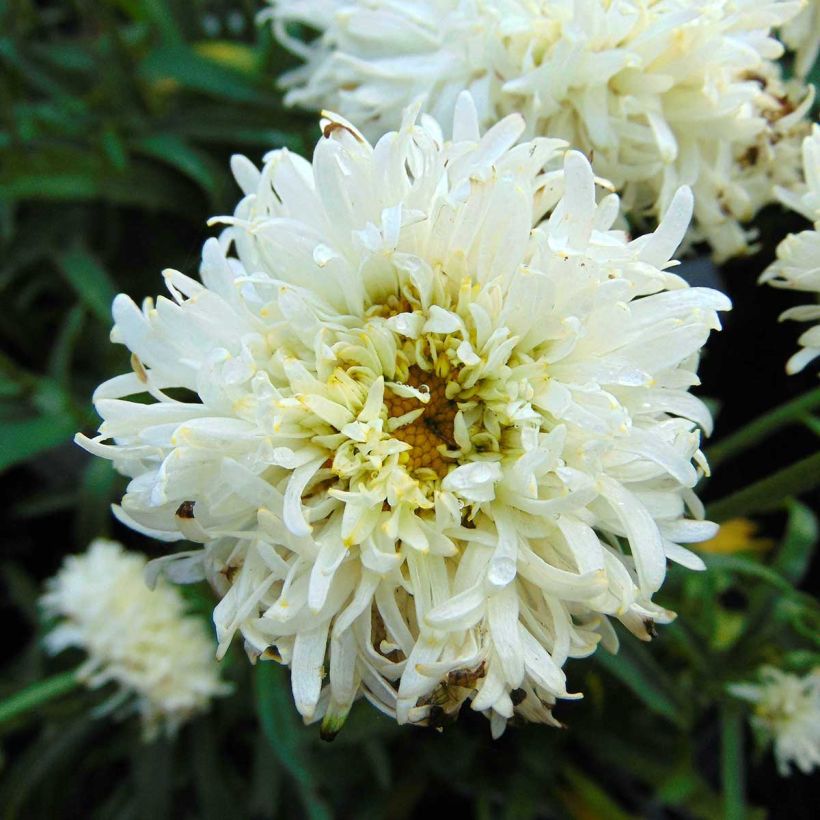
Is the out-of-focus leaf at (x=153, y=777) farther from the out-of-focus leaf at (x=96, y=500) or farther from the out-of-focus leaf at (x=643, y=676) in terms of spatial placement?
the out-of-focus leaf at (x=643, y=676)

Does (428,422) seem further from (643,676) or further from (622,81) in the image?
(643,676)

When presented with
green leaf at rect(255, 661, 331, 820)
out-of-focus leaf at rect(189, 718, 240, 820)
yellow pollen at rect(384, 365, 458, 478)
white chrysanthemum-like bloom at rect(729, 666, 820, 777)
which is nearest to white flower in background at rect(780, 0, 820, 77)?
yellow pollen at rect(384, 365, 458, 478)

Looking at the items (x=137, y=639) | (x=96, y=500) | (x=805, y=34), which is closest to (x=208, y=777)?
(x=137, y=639)

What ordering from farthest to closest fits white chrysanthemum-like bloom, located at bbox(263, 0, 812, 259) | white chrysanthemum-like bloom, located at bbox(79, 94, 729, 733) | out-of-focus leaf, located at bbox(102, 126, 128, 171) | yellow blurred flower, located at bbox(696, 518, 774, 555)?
yellow blurred flower, located at bbox(696, 518, 774, 555)
out-of-focus leaf, located at bbox(102, 126, 128, 171)
white chrysanthemum-like bloom, located at bbox(263, 0, 812, 259)
white chrysanthemum-like bloom, located at bbox(79, 94, 729, 733)

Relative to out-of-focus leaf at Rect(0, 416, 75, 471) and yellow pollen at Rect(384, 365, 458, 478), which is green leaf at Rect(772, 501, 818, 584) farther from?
out-of-focus leaf at Rect(0, 416, 75, 471)

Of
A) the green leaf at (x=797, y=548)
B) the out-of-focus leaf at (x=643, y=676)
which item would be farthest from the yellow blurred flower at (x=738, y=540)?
the out-of-focus leaf at (x=643, y=676)

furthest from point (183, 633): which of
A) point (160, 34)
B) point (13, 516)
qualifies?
point (160, 34)

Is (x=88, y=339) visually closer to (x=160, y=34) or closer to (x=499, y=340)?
(x=160, y=34)
